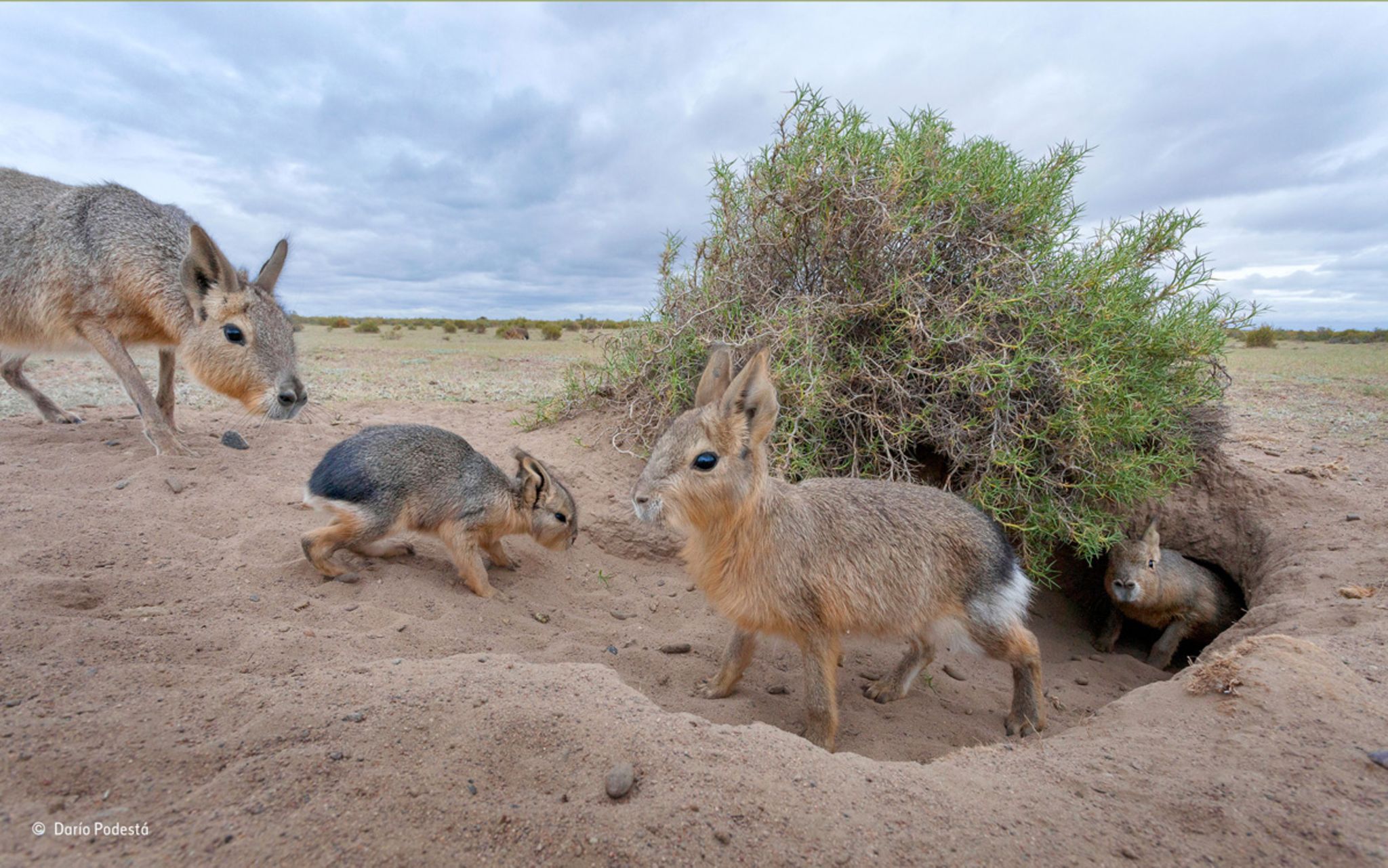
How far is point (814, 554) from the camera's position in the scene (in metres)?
3.46

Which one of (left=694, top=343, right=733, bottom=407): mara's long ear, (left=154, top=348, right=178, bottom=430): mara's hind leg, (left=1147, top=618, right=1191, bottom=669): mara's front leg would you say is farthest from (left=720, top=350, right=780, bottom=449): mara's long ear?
(left=1147, top=618, right=1191, bottom=669): mara's front leg

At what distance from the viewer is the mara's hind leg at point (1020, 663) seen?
363 cm

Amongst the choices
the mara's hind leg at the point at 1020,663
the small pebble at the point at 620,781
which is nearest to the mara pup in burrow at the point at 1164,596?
the mara's hind leg at the point at 1020,663

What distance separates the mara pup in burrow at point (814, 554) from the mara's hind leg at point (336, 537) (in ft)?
6.48

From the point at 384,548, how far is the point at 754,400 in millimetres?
3037

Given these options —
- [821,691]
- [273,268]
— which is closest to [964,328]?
[821,691]

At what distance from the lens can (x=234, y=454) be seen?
5.33 meters

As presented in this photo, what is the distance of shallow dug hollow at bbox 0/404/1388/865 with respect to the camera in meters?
1.77

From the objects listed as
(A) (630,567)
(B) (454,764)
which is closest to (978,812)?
(B) (454,764)

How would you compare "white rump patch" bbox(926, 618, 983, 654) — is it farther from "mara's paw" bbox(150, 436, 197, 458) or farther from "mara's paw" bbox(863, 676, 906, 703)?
"mara's paw" bbox(150, 436, 197, 458)

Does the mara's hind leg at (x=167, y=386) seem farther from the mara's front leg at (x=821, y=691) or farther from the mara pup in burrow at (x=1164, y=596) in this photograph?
the mara pup in burrow at (x=1164, y=596)

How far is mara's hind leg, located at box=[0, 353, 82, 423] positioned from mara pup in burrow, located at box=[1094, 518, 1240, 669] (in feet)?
32.5

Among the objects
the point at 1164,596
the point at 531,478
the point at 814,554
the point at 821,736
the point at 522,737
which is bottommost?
the point at 1164,596

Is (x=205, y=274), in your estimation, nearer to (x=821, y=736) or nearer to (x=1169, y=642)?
(x=821, y=736)
